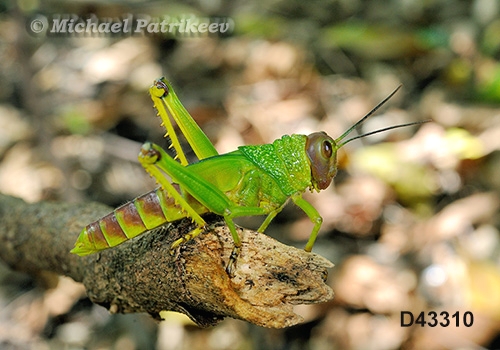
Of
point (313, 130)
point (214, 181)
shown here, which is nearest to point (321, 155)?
point (214, 181)

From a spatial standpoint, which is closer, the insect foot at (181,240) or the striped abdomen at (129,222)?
the insect foot at (181,240)

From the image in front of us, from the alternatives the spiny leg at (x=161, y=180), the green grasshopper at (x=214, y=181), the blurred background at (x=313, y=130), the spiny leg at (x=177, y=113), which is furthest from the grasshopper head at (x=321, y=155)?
the blurred background at (x=313, y=130)

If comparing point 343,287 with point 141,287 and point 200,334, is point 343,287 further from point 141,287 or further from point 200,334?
point 141,287

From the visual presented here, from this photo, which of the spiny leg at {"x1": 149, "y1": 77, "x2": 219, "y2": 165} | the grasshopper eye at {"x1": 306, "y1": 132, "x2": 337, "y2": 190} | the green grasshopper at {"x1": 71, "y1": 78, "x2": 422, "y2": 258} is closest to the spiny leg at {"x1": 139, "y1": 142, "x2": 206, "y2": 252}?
the green grasshopper at {"x1": 71, "y1": 78, "x2": 422, "y2": 258}

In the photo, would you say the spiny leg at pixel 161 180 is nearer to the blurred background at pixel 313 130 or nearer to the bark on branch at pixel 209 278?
the bark on branch at pixel 209 278

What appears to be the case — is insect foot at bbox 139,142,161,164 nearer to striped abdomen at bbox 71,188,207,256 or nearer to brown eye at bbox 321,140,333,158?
striped abdomen at bbox 71,188,207,256

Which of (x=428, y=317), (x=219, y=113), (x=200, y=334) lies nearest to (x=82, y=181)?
(x=219, y=113)
